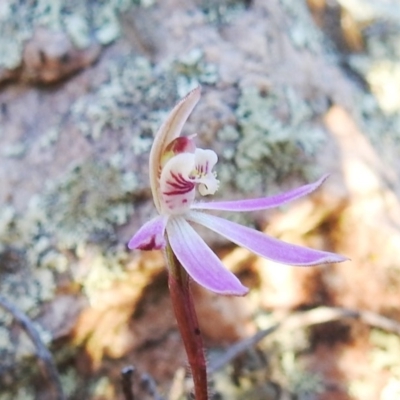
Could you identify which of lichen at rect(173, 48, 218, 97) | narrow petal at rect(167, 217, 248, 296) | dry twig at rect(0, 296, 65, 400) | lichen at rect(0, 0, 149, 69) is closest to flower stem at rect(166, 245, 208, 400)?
narrow petal at rect(167, 217, 248, 296)

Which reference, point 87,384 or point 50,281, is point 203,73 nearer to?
point 50,281

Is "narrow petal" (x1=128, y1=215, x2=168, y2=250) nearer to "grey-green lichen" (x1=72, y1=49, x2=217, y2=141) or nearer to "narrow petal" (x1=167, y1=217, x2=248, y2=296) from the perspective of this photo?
"narrow petal" (x1=167, y1=217, x2=248, y2=296)

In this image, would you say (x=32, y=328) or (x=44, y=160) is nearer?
(x=32, y=328)

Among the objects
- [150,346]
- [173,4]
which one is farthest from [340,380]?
[173,4]

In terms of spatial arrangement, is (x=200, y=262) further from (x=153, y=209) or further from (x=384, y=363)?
(x=384, y=363)

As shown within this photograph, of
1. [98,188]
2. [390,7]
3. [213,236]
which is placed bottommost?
[390,7]

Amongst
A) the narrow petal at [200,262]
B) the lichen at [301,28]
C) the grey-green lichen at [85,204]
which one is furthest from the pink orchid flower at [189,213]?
the lichen at [301,28]

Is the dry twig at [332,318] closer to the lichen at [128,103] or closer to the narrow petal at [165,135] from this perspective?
the lichen at [128,103]

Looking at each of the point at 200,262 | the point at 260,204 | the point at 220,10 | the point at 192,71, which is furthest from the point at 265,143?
the point at 200,262
